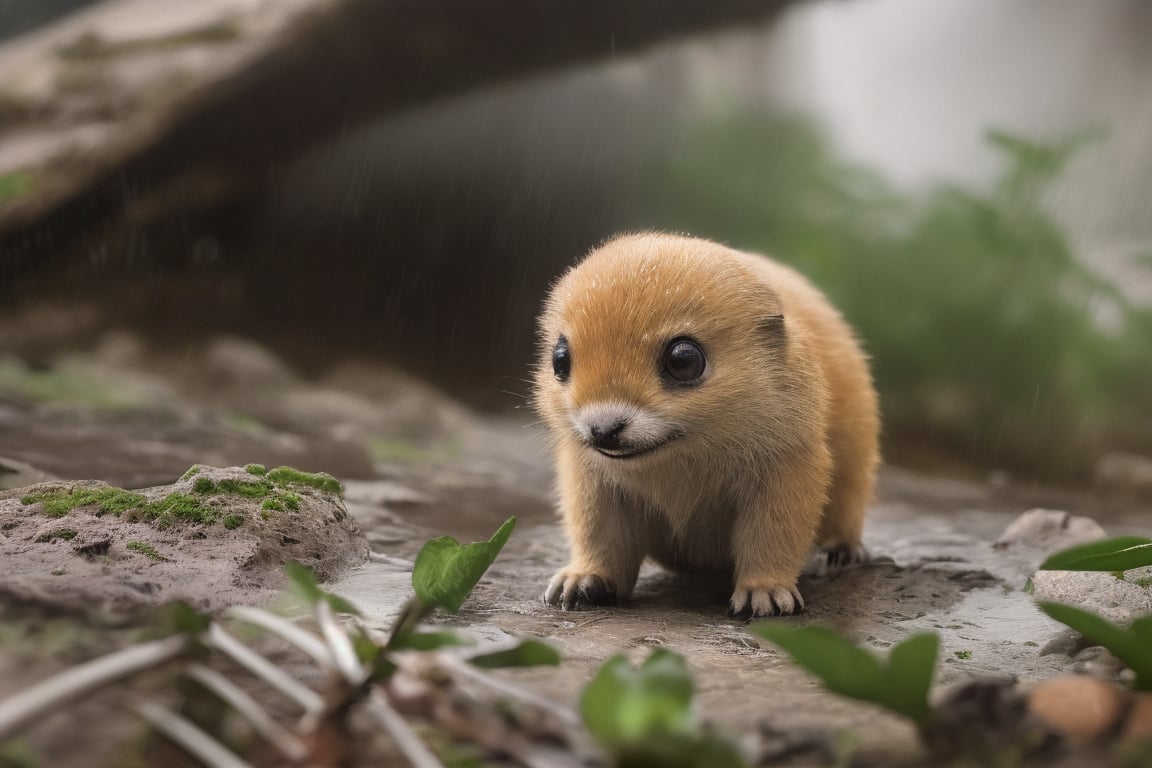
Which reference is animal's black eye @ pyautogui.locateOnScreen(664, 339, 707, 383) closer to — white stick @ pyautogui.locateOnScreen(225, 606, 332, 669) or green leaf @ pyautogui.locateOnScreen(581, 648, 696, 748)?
green leaf @ pyautogui.locateOnScreen(581, 648, 696, 748)

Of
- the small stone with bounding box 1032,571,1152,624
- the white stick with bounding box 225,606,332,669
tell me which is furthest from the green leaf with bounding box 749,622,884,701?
the small stone with bounding box 1032,571,1152,624

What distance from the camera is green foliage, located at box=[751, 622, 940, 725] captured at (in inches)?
94.8

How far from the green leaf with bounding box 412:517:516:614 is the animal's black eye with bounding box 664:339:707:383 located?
3.76 feet

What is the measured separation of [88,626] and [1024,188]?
9.74 meters

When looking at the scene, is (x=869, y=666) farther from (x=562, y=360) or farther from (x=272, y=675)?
(x=562, y=360)

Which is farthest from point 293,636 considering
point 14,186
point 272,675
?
point 14,186

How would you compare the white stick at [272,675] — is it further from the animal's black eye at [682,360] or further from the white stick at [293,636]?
the animal's black eye at [682,360]

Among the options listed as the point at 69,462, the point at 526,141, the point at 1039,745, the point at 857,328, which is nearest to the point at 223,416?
the point at 69,462

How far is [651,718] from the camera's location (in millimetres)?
2260

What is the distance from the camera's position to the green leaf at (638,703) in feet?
7.34

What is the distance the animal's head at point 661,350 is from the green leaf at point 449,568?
0.85m

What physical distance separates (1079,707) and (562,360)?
2.45m

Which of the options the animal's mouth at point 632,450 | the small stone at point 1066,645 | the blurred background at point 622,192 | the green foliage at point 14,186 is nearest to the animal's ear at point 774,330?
the animal's mouth at point 632,450

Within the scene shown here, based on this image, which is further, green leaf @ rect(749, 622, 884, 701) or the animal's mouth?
the animal's mouth
